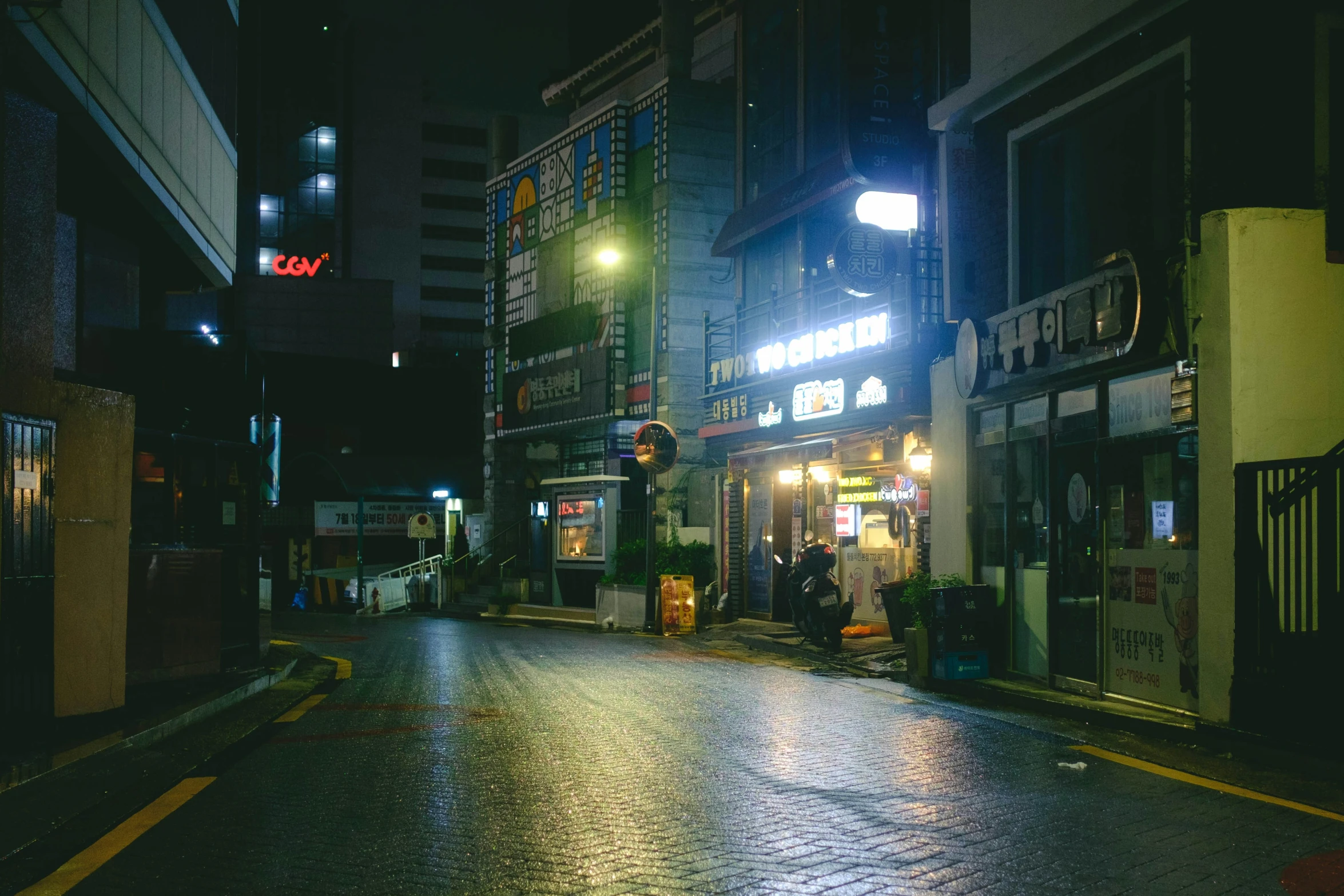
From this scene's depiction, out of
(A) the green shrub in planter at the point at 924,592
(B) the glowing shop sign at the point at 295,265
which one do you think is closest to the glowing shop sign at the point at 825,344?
(A) the green shrub in planter at the point at 924,592

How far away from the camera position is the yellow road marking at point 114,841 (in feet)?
18.0

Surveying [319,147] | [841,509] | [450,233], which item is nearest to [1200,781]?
[841,509]

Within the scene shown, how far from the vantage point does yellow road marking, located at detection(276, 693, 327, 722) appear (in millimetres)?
10938

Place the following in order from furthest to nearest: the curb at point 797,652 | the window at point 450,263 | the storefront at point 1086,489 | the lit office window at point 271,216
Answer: the window at point 450,263 → the lit office window at point 271,216 → the curb at point 797,652 → the storefront at point 1086,489

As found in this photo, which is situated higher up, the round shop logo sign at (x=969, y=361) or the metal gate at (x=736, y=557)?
the round shop logo sign at (x=969, y=361)

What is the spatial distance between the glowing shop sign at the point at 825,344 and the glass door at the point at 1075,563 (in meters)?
6.74

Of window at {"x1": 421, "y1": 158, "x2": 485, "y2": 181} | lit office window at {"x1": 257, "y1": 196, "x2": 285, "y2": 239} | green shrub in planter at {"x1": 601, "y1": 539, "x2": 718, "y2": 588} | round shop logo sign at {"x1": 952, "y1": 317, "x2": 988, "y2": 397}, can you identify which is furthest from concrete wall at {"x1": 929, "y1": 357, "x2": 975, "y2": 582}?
window at {"x1": 421, "y1": 158, "x2": 485, "y2": 181}

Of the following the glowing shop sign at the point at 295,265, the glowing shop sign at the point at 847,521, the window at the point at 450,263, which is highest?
the window at the point at 450,263

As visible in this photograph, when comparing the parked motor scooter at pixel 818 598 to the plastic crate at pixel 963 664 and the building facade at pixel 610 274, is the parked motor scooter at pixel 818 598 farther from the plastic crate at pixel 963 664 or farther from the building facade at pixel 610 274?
the building facade at pixel 610 274

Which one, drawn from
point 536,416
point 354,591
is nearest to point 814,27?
point 536,416

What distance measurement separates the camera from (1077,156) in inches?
530

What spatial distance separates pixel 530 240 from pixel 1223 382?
27.7 m

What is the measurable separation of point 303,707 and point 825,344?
12.1 meters

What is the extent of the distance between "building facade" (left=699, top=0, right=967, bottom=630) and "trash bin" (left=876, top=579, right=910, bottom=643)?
1053 mm
